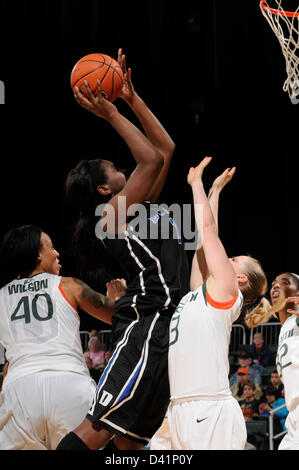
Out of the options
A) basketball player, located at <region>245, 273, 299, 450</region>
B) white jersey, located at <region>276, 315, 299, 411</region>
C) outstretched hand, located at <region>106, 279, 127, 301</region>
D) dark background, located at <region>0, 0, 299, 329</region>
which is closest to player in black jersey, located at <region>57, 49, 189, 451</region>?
outstretched hand, located at <region>106, 279, 127, 301</region>

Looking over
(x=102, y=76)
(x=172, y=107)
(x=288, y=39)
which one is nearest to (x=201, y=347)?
(x=102, y=76)

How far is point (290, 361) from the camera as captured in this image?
388 cm

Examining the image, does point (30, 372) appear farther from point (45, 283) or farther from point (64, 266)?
point (64, 266)

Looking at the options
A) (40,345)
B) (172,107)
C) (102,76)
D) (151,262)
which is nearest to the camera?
(151,262)

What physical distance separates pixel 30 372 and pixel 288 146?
785cm

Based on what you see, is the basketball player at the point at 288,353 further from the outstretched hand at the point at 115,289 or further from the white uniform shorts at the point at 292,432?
the outstretched hand at the point at 115,289

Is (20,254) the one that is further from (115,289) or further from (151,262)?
(151,262)

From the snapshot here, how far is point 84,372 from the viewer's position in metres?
3.21

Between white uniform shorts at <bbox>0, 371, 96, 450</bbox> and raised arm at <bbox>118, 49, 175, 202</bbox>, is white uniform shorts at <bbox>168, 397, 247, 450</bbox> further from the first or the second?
raised arm at <bbox>118, 49, 175, 202</bbox>

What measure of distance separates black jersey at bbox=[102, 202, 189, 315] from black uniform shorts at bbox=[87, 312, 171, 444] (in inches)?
3.5

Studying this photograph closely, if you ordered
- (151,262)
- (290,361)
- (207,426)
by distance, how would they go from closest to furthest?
(207,426) → (151,262) → (290,361)

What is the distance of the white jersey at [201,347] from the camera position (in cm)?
273

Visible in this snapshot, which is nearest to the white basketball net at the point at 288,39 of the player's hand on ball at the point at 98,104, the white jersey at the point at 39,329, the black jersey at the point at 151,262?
the player's hand on ball at the point at 98,104

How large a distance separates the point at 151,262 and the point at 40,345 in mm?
756
